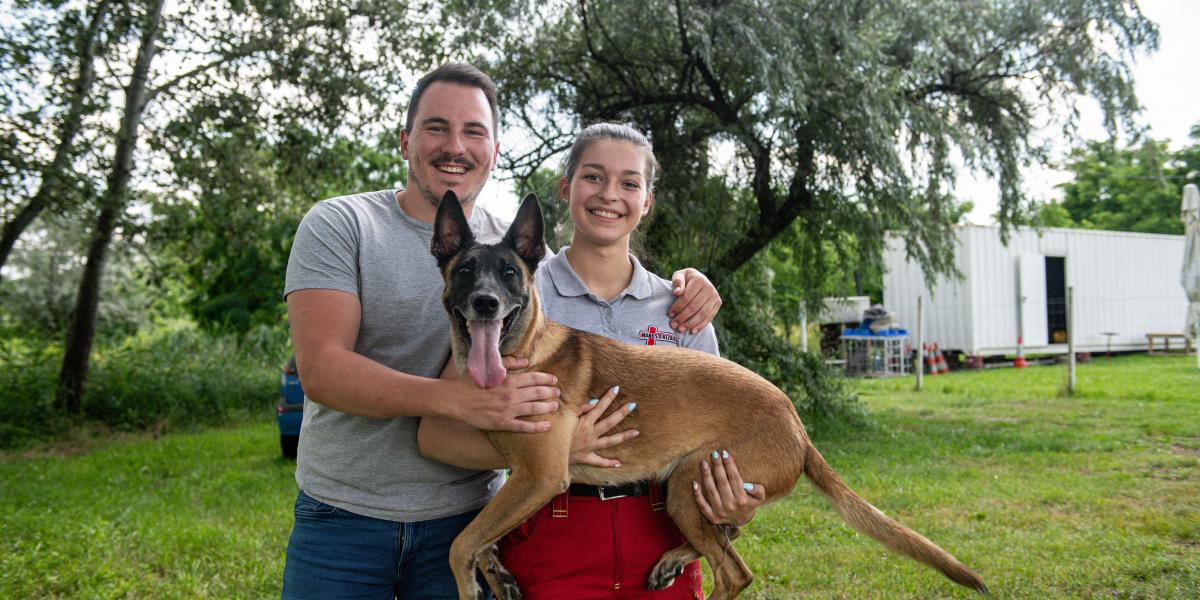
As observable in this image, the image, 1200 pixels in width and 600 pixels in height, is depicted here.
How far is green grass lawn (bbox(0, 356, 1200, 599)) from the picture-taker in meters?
5.78

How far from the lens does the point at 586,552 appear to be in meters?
2.56

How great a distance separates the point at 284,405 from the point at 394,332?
8.94 meters

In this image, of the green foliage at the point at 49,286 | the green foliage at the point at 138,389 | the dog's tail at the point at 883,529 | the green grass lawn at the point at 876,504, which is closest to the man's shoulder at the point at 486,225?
the dog's tail at the point at 883,529

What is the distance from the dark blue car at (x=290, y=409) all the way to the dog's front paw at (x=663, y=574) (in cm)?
863

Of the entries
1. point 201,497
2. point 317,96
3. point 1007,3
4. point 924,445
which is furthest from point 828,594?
point 317,96

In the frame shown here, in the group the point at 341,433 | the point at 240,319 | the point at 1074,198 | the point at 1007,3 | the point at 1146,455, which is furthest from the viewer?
the point at 1074,198

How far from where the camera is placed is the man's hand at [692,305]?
316 cm

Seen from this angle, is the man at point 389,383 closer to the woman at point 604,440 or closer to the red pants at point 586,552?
the woman at point 604,440

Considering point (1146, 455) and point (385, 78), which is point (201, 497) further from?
point (1146, 455)

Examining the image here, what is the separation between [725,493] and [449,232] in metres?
1.35

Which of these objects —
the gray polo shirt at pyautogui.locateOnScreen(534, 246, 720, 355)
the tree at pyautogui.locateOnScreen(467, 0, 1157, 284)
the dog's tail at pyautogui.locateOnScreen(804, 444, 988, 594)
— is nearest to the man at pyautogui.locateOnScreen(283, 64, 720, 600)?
the gray polo shirt at pyautogui.locateOnScreen(534, 246, 720, 355)

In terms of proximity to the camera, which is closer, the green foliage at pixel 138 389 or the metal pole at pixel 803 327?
the metal pole at pixel 803 327

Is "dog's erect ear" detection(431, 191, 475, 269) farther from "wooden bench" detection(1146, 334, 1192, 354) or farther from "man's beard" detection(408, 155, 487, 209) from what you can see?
"wooden bench" detection(1146, 334, 1192, 354)

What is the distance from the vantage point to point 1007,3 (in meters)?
11.8
